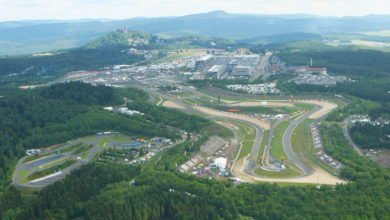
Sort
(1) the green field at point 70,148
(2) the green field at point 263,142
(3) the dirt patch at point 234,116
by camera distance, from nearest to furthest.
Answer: (2) the green field at point 263,142, (1) the green field at point 70,148, (3) the dirt patch at point 234,116

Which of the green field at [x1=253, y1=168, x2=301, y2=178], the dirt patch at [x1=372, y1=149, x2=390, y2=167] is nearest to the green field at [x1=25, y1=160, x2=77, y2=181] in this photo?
the green field at [x1=253, y1=168, x2=301, y2=178]

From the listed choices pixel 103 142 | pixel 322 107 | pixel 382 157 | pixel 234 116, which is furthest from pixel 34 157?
pixel 322 107

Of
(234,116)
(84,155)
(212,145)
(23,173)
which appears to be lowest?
(23,173)

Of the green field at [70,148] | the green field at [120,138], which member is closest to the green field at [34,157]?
the green field at [70,148]

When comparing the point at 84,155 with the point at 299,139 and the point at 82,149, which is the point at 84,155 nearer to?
the point at 82,149

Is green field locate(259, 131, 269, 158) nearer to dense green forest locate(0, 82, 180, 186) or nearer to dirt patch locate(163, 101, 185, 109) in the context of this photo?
dense green forest locate(0, 82, 180, 186)

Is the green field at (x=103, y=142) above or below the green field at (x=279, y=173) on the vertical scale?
above

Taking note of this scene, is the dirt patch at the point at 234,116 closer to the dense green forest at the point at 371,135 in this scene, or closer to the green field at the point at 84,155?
the dense green forest at the point at 371,135

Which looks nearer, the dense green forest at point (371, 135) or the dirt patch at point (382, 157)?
the dirt patch at point (382, 157)
